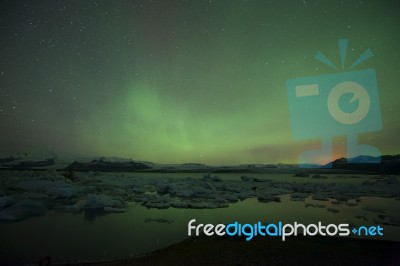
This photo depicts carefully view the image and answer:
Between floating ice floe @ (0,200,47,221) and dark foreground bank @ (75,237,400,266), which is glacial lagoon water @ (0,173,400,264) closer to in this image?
floating ice floe @ (0,200,47,221)

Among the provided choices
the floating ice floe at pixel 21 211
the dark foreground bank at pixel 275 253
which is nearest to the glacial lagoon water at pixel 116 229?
the floating ice floe at pixel 21 211

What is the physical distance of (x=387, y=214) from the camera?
13.8 metres

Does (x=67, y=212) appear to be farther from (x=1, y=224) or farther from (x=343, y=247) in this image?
(x=343, y=247)

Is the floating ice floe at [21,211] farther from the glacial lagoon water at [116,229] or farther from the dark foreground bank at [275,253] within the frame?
the dark foreground bank at [275,253]

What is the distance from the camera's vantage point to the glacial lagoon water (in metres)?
7.80

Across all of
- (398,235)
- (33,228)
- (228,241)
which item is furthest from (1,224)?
(398,235)

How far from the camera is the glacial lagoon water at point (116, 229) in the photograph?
25.6ft

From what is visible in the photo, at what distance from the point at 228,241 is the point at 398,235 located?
6803mm

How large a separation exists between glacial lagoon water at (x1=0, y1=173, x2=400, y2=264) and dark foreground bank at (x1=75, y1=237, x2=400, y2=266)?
1.33 meters

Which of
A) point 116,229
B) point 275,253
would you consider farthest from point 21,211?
point 275,253

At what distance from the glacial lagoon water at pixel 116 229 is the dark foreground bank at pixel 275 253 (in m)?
1.33

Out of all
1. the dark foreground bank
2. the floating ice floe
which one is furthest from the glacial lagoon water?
the dark foreground bank

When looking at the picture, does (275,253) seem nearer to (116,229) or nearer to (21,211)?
(116,229)

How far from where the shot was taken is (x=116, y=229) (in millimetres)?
10836
